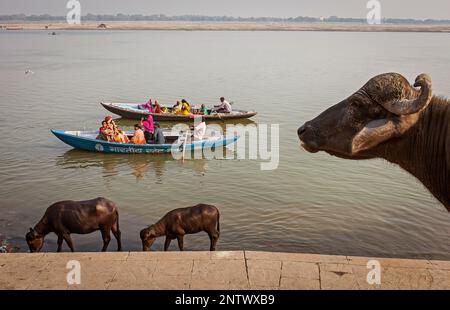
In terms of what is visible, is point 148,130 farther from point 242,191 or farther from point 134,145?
point 242,191

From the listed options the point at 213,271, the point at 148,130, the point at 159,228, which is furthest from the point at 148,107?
the point at 213,271

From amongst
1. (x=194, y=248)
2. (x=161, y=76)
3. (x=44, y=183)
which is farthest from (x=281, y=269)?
(x=161, y=76)


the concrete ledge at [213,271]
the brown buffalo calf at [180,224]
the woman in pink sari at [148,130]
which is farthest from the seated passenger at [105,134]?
the concrete ledge at [213,271]

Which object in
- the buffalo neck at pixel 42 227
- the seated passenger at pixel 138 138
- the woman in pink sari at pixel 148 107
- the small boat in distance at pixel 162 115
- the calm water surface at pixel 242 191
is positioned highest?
the woman in pink sari at pixel 148 107

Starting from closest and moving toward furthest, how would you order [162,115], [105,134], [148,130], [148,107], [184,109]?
[105,134]
[148,130]
[162,115]
[184,109]
[148,107]

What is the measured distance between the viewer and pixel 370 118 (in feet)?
12.5

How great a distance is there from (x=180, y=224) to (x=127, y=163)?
852 centimetres

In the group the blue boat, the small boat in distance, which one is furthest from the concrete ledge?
the small boat in distance

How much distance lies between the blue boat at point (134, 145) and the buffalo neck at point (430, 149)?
45.3 ft

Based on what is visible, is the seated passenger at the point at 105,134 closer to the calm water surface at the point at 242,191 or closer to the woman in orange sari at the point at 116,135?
the woman in orange sari at the point at 116,135

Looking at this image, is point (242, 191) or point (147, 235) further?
point (242, 191)

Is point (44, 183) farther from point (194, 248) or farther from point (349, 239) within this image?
point (349, 239)

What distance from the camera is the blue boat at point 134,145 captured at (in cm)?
1727

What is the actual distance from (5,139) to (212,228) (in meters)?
14.1
